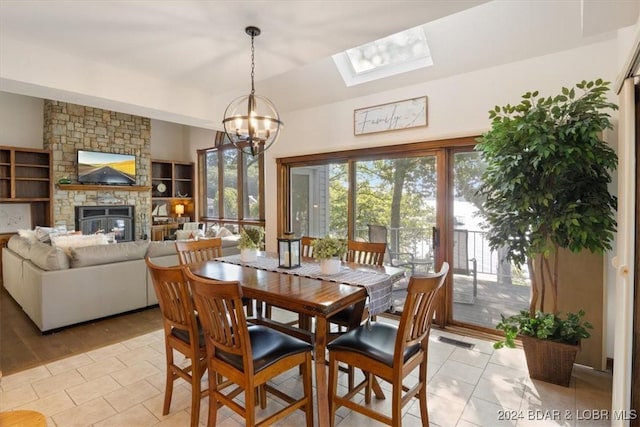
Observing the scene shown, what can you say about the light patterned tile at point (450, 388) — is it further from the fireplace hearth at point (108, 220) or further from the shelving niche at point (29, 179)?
the shelving niche at point (29, 179)

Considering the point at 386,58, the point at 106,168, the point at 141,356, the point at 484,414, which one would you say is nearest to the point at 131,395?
the point at 141,356

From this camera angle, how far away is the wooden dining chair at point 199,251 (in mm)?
3100

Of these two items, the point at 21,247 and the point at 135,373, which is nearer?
the point at 135,373

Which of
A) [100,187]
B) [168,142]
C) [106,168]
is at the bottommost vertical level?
[100,187]

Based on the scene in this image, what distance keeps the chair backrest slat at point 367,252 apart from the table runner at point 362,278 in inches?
14.2

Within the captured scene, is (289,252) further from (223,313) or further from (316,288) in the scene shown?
(223,313)

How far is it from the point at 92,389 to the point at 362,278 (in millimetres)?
2206

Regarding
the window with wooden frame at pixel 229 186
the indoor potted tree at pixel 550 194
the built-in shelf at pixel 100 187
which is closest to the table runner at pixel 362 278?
the indoor potted tree at pixel 550 194

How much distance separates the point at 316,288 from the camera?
6.95 feet

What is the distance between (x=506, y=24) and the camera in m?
2.91

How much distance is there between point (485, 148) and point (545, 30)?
118 cm

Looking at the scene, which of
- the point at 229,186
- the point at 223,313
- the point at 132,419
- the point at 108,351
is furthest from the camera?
the point at 229,186

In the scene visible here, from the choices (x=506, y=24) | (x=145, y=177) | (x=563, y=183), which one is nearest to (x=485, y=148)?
(x=563, y=183)

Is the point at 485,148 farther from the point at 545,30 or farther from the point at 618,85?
the point at 545,30
